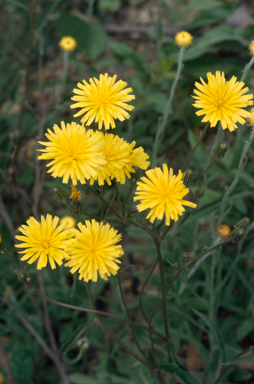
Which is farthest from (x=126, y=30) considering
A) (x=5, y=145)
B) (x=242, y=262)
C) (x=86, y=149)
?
(x=86, y=149)

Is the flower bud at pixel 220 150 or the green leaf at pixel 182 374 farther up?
the flower bud at pixel 220 150

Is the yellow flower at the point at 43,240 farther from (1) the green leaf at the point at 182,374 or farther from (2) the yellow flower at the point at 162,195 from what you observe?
(1) the green leaf at the point at 182,374

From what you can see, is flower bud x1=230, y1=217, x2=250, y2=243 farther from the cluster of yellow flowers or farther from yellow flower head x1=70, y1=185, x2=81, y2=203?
yellow flower head x1=70, y1=185, x2=81, y2=203

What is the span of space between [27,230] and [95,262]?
38 centimetres

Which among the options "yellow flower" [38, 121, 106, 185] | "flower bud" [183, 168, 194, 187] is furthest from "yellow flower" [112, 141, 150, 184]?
"flower bud" [183, 168, 194, 187]

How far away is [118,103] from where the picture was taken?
5.84ft

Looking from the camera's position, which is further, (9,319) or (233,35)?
(233,35)

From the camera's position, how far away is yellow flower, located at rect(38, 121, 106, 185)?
1571 mm

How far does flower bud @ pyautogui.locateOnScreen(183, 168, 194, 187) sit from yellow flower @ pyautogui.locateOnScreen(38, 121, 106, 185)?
39cm

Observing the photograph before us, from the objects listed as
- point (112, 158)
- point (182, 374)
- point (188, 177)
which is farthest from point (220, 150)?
point (182, 374)

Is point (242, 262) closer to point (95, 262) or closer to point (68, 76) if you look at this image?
point (95, 262)

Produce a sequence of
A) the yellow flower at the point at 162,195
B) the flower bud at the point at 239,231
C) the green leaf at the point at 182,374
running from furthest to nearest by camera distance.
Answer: the green leaf at the point at 182,374 → the flower bud at the point at 239,231 → the yellow flower at the point at 162,195

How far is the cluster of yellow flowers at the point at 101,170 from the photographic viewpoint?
1.58 m

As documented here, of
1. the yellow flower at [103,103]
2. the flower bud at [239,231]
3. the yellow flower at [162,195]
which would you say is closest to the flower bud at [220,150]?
the yellow flower at [162,195]
